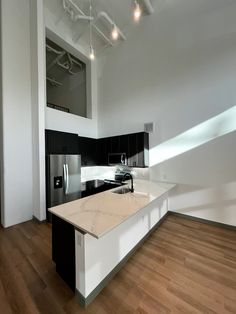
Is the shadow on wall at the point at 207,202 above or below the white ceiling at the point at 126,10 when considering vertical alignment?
below

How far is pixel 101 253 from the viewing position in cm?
158

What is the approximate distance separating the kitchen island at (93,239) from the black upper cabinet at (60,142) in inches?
79.4

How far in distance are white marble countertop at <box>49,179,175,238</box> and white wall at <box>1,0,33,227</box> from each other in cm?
205

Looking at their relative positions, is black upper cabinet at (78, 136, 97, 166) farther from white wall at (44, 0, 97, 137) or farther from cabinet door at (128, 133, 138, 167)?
cabinet door at (128, 133, 138, 167)

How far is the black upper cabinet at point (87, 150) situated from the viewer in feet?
14.5

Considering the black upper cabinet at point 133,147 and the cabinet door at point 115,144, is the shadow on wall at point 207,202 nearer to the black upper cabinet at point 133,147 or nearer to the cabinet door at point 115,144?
the black upper cabinet at point 133,147

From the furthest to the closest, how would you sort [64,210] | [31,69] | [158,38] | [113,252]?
[158,38], [31,69], [113,252], [64,210]

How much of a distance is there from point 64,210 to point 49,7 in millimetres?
5242

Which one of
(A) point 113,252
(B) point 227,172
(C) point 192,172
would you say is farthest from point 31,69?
(B) point 227,172

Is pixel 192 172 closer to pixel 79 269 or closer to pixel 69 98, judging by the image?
pixel 79 269

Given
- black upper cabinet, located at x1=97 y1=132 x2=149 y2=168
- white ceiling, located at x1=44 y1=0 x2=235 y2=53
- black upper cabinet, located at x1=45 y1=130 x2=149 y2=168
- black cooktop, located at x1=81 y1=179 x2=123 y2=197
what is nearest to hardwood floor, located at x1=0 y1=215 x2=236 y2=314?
black cooktop, located at x1=81 y1=179 x2=123 y2=197

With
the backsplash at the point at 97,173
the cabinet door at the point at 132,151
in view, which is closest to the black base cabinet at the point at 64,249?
the cabinet door at the point at 132,151

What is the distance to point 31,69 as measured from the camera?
11.1 feet

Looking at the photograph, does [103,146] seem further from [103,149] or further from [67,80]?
[67,80]
